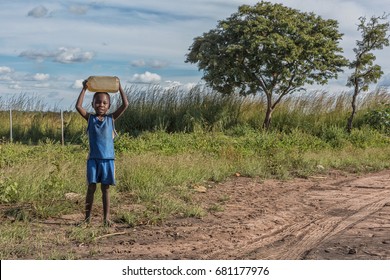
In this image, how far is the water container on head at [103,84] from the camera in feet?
18.4

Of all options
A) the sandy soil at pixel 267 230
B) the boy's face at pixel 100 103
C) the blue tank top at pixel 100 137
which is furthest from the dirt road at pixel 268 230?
the boy's face at pixel 100 103

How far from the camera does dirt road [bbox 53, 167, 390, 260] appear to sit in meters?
5.17

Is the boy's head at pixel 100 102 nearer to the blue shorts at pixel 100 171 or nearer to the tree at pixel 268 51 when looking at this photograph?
the blue shorts at pixel 100 171

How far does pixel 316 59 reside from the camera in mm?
19906

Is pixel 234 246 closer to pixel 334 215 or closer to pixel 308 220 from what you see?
pixel 308 220

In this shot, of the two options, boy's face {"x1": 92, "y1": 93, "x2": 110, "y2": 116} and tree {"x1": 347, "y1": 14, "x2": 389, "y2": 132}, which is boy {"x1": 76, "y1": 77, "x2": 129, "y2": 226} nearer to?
boy's face {"x1": 92, "y1": 93, "x2": 110, "y2": 116}

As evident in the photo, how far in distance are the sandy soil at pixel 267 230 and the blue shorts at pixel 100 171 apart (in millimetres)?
584

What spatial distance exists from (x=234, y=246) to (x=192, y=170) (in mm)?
3789

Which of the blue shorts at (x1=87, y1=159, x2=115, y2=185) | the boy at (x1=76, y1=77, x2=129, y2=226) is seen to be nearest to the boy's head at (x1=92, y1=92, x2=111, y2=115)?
the boy at (x1=76, y1=77, x2=129, y2=226)

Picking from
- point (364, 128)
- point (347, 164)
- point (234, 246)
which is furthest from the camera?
point (364, 128)

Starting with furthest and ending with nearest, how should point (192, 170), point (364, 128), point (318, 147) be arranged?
1. point (364, 128)
2. point (318, 147)
3. point (192, 170)

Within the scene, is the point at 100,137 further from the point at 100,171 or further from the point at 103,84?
the point at 103,84

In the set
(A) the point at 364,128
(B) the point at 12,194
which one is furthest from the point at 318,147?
(B) the point at 12,194

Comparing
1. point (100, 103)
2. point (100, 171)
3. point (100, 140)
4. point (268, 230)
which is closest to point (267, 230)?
point (268, 230)
